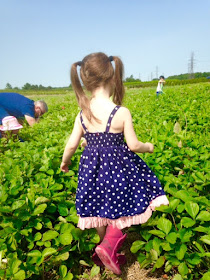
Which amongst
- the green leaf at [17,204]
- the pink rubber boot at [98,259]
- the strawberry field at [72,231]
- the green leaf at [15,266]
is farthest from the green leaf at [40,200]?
the pink rubber boot at [98,259]

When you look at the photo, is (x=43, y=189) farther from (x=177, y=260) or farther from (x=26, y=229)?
(x=177, y=260)

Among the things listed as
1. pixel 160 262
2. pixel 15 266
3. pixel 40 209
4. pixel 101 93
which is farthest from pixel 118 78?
pixel 15 266

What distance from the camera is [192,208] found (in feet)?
5.34

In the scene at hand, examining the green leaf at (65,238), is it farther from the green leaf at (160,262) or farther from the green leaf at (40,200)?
the green leaf at (160,262)

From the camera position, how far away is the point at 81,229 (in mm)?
1874

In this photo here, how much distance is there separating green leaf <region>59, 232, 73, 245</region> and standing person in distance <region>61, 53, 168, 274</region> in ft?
0.53

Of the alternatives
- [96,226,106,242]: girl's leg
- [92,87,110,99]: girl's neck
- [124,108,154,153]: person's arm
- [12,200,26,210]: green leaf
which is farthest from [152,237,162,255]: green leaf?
[92,87,110,99]: girl's neck

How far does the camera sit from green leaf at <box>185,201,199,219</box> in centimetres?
161

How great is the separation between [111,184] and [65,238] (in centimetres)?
46

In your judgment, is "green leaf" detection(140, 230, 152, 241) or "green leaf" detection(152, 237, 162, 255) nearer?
"green leaf" detection(152, 237, 162, 255)

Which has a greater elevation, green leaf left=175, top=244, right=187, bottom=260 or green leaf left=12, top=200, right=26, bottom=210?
green leaf left=12, top=200, right=26, bottom=210

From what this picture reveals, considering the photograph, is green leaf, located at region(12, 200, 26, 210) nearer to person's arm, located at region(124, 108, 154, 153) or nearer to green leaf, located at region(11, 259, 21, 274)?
green leaf, located at region(11, 259, 21, 274)

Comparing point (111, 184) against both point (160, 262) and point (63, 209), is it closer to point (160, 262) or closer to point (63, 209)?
point (63, 209)

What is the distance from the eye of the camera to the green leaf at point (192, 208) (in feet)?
5.28
